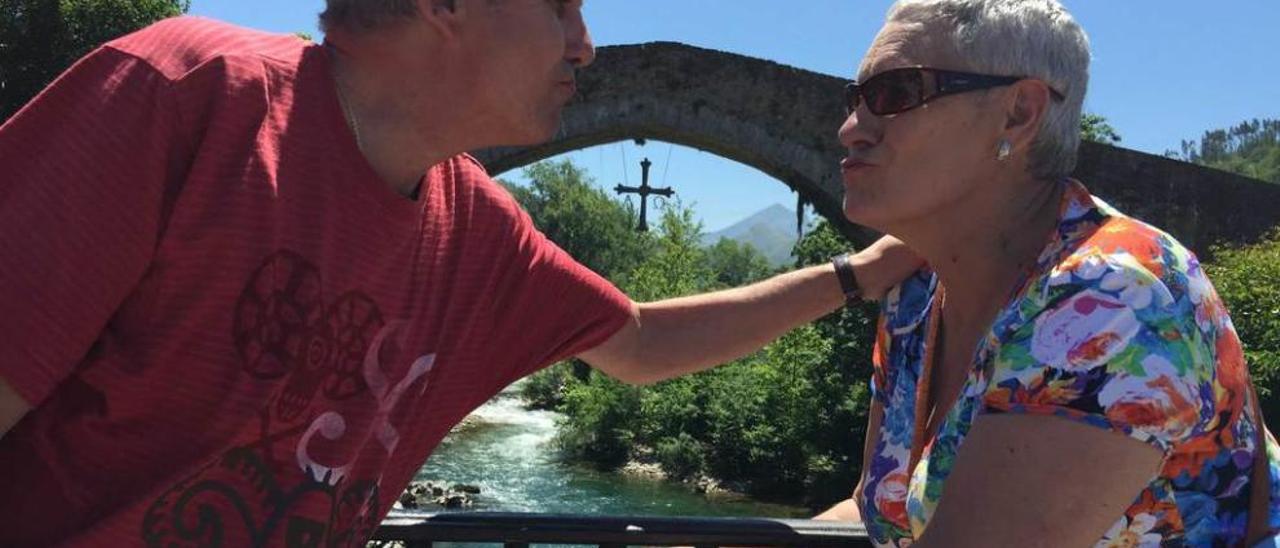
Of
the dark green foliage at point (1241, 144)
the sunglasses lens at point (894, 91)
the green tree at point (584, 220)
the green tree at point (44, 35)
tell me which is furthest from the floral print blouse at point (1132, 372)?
the dark green foliage at point (1241, 144)

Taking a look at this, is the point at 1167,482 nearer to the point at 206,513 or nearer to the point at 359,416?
the point at 359,416

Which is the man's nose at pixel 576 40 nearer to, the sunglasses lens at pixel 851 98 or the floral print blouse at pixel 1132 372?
the sunglasses lens at pixel 851 98

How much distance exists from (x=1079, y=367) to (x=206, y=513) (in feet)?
3.27

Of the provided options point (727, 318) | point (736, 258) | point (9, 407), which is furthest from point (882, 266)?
point (736, 258)

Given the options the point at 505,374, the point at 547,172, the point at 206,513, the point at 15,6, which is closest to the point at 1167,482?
the point at 505,374

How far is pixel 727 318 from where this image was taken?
215 centimetres

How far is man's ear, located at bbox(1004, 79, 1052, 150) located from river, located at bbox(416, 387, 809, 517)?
11.8 meters

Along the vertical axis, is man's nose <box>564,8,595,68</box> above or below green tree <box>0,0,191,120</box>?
below

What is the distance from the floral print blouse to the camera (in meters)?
1.17

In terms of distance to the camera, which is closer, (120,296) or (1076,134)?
(120,296)

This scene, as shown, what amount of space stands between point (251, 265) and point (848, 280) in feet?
4.04

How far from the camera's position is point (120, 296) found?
1.10 meters

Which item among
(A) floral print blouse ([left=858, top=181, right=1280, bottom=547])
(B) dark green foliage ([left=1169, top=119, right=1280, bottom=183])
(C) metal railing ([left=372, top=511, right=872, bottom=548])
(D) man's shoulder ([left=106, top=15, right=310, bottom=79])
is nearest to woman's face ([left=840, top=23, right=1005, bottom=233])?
(A) floral print blouse ([left=858, top=181, right=1280, bottom=547])

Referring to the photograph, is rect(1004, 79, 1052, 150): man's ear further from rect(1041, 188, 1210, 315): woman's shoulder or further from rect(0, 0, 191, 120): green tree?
rect(0, 0, 191, 120): green tree
